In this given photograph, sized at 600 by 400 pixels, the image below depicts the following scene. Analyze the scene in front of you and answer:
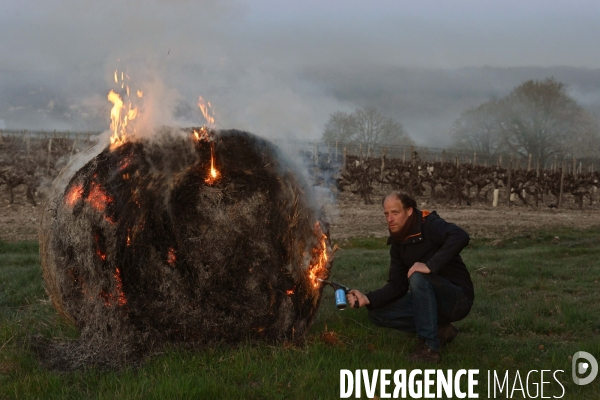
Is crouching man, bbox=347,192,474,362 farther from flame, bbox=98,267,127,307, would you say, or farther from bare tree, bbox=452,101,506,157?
bare tree, bbox=452,101,506,157

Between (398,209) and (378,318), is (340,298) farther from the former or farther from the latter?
(398,209)

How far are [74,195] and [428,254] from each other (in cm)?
311

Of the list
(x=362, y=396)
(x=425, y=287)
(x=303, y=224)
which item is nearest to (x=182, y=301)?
(x=303, y=224)

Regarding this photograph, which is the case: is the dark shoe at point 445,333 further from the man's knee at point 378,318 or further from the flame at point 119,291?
the flame at point 119,291

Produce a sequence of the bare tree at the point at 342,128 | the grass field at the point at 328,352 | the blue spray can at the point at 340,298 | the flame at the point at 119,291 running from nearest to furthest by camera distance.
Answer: the grass field at the point at 328,352, the flame at the point at 119,291, the blue spray can at the point at 340,298, the bare tree at the point at 342,128

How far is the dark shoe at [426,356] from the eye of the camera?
4.70 metres

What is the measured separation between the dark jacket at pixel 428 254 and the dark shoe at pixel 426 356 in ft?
1.91

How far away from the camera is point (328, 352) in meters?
4.73

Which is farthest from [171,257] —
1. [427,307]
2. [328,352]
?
[427,307]

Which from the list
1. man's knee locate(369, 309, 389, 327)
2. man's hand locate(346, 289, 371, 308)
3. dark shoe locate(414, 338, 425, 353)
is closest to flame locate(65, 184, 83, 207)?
man's hand locate(346, 289, 371, 308)

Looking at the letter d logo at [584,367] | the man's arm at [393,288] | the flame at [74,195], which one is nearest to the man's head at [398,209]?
the man's arm at [393,288]

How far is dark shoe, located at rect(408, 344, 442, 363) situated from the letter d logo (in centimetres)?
106

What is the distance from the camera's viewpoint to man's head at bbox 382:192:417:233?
4930 mm

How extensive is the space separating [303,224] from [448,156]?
2526 inches
